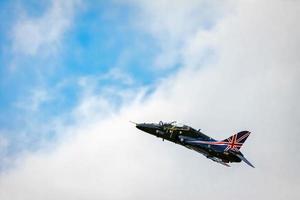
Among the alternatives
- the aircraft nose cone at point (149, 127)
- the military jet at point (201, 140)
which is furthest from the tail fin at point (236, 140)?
the aircraft nose cone at point (149, 127)

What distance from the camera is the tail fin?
118 metres

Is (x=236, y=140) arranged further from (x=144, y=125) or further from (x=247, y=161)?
(x=144, y=125)

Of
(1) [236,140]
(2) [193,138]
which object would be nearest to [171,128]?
(2) [193,138]

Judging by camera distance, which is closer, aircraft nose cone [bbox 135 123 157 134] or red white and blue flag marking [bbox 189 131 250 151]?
red white and blue flag marking [bbox 189 131 250 151]

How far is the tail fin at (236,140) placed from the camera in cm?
11821

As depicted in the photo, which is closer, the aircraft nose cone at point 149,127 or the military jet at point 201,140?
the military jet at point 201,140

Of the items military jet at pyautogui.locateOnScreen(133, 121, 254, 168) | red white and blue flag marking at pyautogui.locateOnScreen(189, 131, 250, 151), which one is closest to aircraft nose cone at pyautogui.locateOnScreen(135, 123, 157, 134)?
military jet at pyautogui.locateOnScreen(133, 121, 254, 168)

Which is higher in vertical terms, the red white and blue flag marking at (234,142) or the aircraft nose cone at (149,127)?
the aircraft nose cone at (149,127)

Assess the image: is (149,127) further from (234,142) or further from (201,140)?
(234,142)

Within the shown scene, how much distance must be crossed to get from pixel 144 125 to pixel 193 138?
1126 cm

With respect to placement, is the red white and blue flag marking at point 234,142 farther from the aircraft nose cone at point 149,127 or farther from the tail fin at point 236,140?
the aircraft nose cone at point 149,127

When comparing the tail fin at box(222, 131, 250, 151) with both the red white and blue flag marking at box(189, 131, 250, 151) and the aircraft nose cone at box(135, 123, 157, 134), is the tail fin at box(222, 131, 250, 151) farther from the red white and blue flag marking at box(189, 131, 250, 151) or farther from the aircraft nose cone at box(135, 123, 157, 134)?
the aircraft nose cone at box(135, 123, 157, 134)

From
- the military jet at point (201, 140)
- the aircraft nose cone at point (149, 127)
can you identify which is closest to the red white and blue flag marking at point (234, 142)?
the military jet at point (201, 140)

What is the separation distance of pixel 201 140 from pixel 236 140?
742cm
